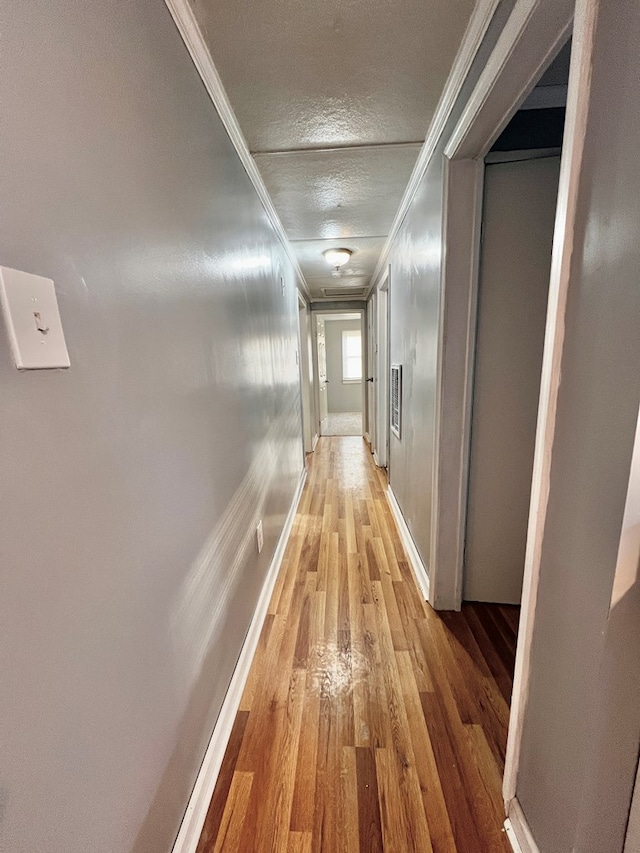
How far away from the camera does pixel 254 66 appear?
1.12 metres

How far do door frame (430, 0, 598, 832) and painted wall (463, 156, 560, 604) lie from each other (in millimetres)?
88

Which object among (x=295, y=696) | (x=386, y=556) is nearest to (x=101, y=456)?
(x=295, y=696)

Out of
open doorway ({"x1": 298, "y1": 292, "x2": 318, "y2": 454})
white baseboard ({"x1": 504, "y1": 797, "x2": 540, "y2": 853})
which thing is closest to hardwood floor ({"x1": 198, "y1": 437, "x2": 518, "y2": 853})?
white baseboard ({"x1": 504, "y1": 797, "x2": 540, "y2": 853})

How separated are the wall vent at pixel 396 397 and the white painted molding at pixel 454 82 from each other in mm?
1125

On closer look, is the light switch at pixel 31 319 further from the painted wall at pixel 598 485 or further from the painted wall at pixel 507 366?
the painted wall at pixel 507 366

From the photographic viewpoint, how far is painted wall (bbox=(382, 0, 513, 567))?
1.53 meters

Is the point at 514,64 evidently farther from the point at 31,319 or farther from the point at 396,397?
the point at 396,397

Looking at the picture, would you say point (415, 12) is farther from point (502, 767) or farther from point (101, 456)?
point (502, 767)

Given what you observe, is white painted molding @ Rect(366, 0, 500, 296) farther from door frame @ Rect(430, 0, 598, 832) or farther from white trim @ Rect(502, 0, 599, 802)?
white trim @ Rect(502, 0, 599, 802)

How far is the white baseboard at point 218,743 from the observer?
925 millimetres

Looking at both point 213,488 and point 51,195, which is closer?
point 51,195

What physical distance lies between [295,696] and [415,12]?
91.1 inches

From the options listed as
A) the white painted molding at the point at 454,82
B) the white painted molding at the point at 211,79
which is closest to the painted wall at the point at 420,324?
the white painted molding at the point at 454,82

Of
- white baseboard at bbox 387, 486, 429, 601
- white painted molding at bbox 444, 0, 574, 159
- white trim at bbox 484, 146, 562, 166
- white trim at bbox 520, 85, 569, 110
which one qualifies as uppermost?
white trim at bbox 520, 85, 569, 110
